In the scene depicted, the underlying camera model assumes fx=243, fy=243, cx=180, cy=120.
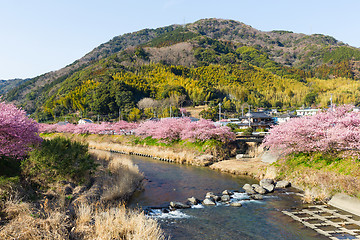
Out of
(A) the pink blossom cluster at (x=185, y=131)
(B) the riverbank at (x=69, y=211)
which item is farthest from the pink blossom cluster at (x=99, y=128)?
(B) the riverbank at (x=69, y=211)

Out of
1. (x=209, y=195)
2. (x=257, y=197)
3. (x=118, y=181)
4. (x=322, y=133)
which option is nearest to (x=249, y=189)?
(x=257, y=197)

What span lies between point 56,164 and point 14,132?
3405mm

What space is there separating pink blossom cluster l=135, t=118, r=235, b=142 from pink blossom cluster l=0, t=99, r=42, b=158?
88.1ft

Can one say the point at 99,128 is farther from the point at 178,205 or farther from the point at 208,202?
the point at 208,202

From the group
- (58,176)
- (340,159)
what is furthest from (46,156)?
(340,159)

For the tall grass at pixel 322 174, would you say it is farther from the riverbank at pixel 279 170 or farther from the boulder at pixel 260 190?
the boulder at pixel 260 190

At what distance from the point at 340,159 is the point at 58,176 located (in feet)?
73.0

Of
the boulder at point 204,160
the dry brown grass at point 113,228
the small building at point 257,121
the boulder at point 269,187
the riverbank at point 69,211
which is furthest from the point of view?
the small building at point 257,121

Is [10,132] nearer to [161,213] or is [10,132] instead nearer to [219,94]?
[161,213]

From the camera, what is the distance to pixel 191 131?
41.9 metres

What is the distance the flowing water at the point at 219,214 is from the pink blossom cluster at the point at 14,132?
8476 mm

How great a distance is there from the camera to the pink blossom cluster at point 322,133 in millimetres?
19781

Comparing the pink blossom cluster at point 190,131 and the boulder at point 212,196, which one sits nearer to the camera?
the boulder at point 212,196

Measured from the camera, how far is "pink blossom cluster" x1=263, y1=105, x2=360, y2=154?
19781 mm
